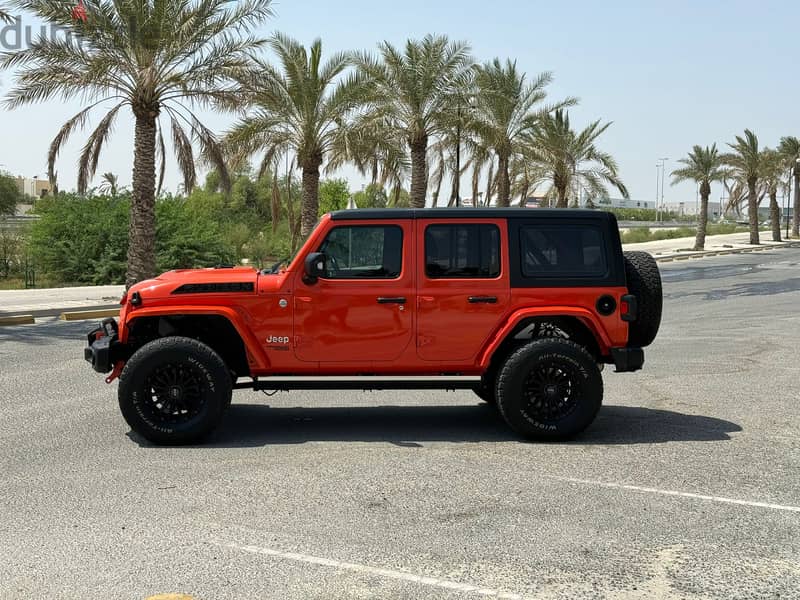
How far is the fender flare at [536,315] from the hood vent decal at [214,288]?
2.04 meters

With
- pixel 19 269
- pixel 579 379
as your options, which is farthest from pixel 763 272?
pixel 579 379

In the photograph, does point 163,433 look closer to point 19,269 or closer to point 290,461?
point 290,461

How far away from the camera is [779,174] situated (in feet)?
231

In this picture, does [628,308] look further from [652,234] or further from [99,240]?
[652,234]

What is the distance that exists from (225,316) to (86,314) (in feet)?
42.4

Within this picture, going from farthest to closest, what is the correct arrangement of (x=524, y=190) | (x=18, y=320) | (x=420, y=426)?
1. (x=524, y=190)
2. (x=18, y=320)
3. (x=420, y=426)

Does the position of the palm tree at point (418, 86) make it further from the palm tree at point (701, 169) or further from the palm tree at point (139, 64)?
the palm tree at point (701, 169)

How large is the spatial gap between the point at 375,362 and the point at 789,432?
148 inches

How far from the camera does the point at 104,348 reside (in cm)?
747

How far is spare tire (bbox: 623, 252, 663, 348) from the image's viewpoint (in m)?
7.86

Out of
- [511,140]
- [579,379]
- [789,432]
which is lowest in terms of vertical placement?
[789,432]

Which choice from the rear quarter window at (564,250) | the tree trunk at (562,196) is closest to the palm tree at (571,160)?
the tree trunk at (562,196)

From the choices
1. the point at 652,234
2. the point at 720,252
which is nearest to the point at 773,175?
the point at 652,234

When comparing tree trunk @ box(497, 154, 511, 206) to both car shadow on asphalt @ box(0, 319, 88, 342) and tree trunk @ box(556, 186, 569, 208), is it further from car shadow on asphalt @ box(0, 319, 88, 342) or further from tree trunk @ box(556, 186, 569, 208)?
car shadow on asphalt @ box(0, 319, 88, 342)
